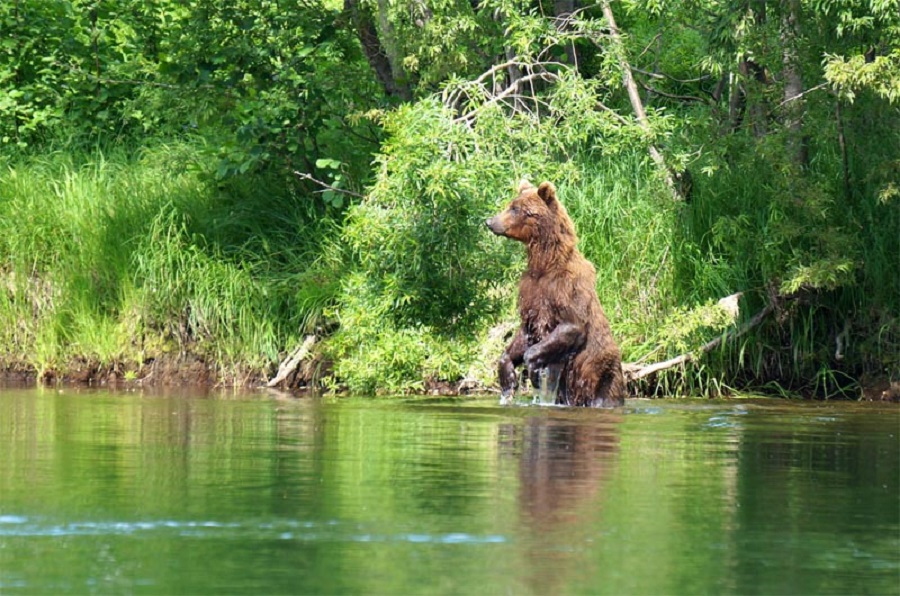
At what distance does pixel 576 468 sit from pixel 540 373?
4360 millimetres

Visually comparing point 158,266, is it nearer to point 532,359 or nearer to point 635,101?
point 635,101

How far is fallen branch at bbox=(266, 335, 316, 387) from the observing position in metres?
15.1

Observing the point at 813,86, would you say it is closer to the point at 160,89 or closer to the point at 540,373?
the point at 540,373

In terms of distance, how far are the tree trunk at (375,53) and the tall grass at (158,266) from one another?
1.48 metres

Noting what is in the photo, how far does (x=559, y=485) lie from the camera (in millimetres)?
7547

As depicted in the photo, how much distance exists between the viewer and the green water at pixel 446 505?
5539 millimetres

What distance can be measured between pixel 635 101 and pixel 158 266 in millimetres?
4689

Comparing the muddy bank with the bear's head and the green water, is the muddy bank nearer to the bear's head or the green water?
the bear's head

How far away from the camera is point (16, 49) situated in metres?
19.5

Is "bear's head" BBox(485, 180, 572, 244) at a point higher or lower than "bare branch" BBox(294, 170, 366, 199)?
lower

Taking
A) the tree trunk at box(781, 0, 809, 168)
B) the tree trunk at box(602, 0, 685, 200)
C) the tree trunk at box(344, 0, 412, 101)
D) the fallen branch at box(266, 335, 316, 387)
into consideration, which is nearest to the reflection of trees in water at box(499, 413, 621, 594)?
the tree trunk at box(781, 0, 809, 168)

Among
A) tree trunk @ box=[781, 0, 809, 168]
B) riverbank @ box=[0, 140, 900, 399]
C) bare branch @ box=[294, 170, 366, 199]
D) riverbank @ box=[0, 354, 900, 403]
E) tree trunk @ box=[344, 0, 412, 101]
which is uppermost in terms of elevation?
tree trunk @ box=[344, 0, 412, 101]

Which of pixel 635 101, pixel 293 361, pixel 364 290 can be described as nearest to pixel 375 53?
pixel 635 101

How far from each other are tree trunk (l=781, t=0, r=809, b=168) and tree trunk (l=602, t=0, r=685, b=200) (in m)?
1.14
